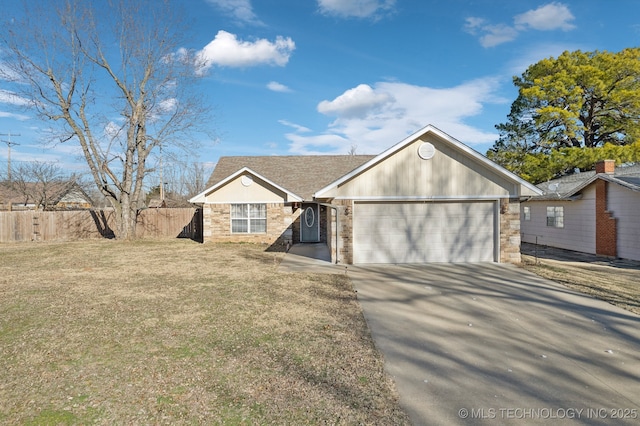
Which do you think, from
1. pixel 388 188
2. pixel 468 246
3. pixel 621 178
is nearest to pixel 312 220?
pixel 388 188

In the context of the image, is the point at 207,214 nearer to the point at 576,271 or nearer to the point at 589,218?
the point at 576,271

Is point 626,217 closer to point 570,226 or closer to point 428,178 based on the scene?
point 570,226

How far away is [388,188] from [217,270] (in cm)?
601

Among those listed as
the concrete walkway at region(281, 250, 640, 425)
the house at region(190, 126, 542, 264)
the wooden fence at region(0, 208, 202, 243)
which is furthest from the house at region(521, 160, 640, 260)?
the wooden fence at region(0, 208, 202, 243)

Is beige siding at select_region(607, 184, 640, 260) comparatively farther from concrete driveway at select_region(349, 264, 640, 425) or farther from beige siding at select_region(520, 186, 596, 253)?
concrete driveway at select_region(349, 264, 640, 425)

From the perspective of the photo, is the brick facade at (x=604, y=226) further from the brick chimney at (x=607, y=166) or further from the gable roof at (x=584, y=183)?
the brick chimney at (x=607, y=166)

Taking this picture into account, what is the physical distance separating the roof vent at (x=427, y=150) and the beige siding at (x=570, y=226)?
25.5 feet

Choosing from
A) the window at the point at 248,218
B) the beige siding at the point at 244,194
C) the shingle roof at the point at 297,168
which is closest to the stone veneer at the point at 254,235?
the window at the point at 248,218

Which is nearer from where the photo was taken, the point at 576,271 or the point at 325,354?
the point at 325,354

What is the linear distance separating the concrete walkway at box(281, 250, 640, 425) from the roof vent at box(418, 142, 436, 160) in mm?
4502

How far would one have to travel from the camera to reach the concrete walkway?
11.4 ft

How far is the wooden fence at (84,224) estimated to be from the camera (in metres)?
20.0

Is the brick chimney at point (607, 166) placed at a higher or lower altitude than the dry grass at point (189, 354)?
higher

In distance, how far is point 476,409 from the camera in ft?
11.2
